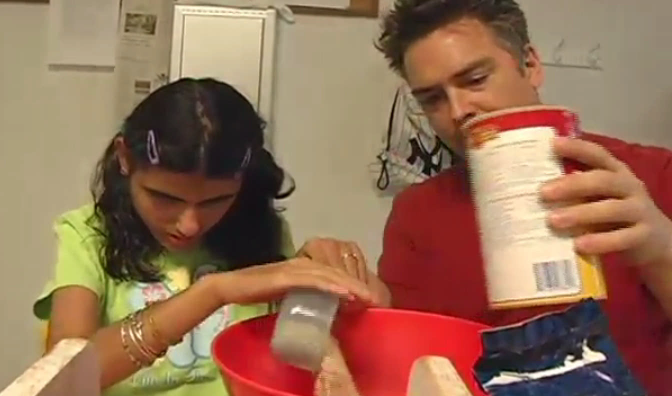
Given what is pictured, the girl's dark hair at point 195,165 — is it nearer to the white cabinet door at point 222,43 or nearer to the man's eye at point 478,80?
the man's eye at point 478,80

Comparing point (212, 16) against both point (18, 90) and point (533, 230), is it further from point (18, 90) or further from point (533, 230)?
point (533, 230)

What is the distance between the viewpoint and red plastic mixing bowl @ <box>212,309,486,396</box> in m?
0.72

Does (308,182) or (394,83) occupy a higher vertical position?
(394,83)

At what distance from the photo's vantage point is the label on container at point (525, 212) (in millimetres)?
544

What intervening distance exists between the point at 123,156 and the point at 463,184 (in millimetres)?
475

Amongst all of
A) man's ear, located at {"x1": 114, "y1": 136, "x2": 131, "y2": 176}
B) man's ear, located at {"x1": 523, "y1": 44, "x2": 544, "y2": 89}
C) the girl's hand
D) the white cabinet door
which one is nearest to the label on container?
the girl's hand

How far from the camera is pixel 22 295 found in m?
1.80

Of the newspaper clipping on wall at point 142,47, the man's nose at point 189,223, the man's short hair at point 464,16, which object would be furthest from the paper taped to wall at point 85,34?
the man's short hair at point 464,16

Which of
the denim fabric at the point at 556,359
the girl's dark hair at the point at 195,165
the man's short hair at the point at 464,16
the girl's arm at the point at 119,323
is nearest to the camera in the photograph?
the denim fabric at the point at 556,359

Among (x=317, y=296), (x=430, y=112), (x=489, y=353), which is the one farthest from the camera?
(x=430, y=112)

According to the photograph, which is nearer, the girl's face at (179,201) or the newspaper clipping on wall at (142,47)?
the girl's face at (179,201)

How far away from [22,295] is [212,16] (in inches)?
26.4

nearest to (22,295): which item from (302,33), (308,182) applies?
(308,182)

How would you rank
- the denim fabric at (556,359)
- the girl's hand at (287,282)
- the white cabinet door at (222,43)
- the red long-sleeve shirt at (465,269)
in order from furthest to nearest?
the white cabinet door at (222,43)
the red long-sleeve shirt at (465,269)
the girl's hand at (287,282)
the denim fabric at (556,359)
